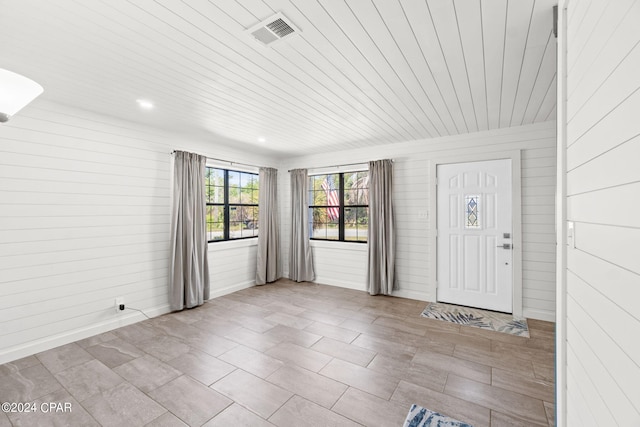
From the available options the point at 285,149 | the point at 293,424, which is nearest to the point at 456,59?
the point at 293,424

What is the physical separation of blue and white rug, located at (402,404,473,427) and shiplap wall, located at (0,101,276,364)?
3.26 meters

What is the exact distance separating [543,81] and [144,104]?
12.1 ft

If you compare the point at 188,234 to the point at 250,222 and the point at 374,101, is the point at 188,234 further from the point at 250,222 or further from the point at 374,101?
the point at 374,101

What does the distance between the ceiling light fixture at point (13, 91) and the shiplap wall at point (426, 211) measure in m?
4.10

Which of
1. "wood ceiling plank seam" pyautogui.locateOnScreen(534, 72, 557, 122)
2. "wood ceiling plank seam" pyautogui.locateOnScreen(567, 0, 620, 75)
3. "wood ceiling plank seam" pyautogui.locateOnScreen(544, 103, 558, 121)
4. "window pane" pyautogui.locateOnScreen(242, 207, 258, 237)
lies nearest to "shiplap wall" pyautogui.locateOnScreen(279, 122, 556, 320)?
"wood ceiling plank seam" pyautogui.locateOnScreen(544, 103, 558, 121)

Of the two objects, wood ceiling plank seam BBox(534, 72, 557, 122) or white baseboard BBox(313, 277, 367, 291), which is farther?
white baseboard BBox(313, 277, 367, 291)

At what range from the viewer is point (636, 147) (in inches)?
25.6

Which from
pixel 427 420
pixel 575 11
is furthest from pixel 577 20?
pixel 427 420

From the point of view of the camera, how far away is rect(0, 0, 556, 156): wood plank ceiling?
62.1 inches

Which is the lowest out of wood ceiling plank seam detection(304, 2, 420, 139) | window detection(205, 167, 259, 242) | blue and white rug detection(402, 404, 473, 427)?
blue and white rug detection(402, 404, 473, 427)

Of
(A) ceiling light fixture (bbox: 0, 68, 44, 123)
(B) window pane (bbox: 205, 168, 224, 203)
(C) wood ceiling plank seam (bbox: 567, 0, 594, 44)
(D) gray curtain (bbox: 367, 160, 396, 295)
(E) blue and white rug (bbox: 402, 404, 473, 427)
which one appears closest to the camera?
(C) wood ceiling plank seam (bbox: 567, 0, 594, 44)

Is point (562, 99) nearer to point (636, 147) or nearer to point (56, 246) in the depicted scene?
point (636, 147)

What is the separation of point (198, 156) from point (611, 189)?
4.21m

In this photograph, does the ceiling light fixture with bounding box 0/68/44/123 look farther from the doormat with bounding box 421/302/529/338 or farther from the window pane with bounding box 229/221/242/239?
the doormat with bounding box 421/302/529/338
